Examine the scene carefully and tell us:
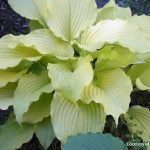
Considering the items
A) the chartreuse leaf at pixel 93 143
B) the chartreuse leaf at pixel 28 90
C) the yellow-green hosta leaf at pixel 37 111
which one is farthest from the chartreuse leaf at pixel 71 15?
the chartreuse leaf at pixel 93 143

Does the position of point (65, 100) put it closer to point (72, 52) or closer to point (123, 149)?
point (72, 52)

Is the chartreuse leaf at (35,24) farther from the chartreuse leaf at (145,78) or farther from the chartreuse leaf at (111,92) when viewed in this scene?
the chartreuse leaf at (145,78)

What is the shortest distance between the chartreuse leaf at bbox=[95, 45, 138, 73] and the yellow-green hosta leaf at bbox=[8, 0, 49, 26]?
1.54ft

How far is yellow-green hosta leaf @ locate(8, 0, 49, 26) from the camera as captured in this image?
2.70 meters

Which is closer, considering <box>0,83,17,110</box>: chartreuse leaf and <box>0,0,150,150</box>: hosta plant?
<box>0,0,150,150</box>: hosta plant

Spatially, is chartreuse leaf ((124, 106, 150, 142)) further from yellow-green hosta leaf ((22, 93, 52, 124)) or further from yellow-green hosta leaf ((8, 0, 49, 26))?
yellow-green hosta leaf ((8, 0, 49, 26))

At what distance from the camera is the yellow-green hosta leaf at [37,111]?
2.46 m

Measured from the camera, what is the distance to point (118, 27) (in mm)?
2508

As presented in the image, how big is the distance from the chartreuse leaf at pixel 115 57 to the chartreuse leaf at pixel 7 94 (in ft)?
1.74

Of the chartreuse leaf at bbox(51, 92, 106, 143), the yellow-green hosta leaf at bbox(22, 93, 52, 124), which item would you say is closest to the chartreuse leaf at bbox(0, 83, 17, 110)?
the yellow-green hosta leaf at bbox(22, 93, 52, 124)

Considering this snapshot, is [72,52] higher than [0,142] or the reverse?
higher

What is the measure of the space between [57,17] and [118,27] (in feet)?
1.28

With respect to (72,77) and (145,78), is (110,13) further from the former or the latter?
A: (72,77)

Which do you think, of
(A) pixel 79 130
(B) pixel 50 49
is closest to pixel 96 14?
(B) pixel 50 49
